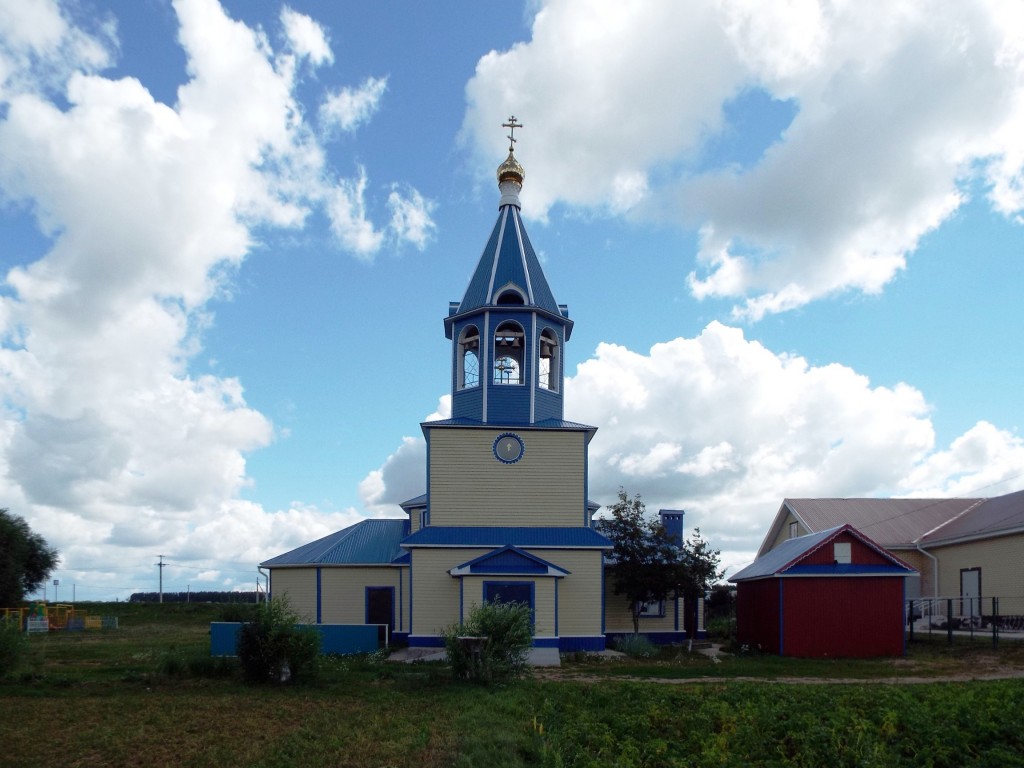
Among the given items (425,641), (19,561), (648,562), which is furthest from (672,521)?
(19,561)

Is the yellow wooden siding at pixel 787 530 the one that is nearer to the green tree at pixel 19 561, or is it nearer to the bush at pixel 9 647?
the bush at pixel 9 647

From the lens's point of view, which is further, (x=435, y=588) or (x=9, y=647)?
(x=435, y=588)

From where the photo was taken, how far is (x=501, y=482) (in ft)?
81.6

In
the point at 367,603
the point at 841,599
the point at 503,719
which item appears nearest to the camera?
the point at 503,719

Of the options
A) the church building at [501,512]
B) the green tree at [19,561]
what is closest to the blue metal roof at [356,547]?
the church building at [501,512]

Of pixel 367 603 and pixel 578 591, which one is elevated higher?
pixel 578 591

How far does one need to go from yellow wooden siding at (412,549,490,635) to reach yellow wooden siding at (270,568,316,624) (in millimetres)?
5767

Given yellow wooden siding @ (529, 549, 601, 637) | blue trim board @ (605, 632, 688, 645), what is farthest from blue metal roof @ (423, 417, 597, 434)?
blue trim board @ (605, 632, 688, 645)

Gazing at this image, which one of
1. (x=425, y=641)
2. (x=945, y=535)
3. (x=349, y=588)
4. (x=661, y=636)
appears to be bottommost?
(x=661, y=636)

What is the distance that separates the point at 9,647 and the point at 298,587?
11741mm

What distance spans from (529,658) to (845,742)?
11.5 metres

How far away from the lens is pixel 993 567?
1112 inches

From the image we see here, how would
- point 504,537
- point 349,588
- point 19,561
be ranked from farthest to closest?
point 19,561
point 349,588
point 504,537

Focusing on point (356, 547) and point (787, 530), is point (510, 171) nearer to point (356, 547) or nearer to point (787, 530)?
point (356, 547)
